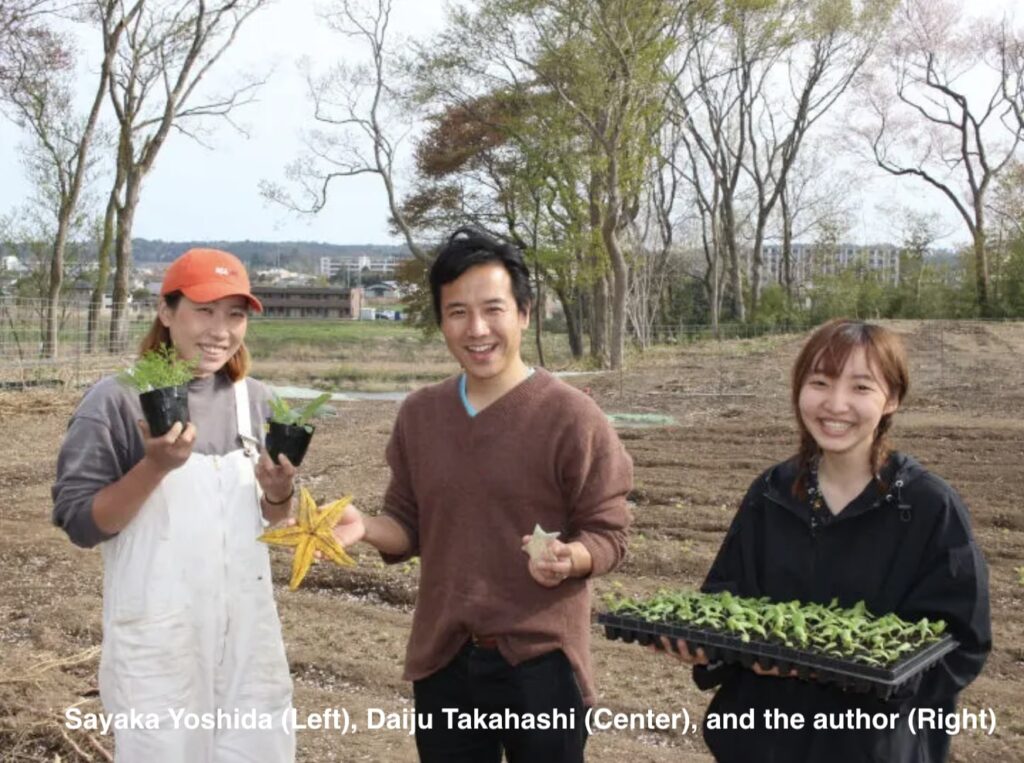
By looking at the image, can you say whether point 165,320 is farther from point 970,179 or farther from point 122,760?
point 970,179

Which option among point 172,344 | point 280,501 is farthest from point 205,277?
point 280,501

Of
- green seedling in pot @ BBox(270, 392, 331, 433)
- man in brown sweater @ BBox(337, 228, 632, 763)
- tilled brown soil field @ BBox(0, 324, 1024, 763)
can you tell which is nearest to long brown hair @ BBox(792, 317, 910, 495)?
man in brown sweater @ BBox(337, 228, 632, 763)

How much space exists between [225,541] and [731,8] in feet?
71.9

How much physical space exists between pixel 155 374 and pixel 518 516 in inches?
31.3

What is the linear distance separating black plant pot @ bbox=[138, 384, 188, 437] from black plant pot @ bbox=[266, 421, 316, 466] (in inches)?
7.3

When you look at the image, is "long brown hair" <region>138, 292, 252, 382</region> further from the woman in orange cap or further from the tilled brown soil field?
the tilled brown soil field

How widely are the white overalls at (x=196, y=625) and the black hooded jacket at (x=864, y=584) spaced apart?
976mm

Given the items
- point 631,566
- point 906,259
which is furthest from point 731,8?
point 631,566

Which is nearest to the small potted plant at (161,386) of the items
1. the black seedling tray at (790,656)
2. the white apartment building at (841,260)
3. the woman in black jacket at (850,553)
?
the black seedling tray at (790,656)

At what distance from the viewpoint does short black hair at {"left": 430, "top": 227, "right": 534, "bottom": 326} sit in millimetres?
2266

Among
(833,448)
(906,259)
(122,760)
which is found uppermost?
(906,259)

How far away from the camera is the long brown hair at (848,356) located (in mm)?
2236

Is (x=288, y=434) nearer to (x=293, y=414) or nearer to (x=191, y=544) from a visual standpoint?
(x=293, y=414)

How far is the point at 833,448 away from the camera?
2.23 metres
